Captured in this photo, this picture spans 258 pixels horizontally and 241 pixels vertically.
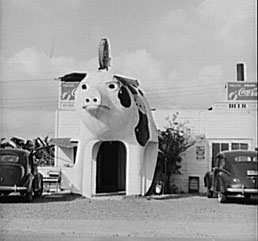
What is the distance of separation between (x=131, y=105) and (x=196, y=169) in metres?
1.36

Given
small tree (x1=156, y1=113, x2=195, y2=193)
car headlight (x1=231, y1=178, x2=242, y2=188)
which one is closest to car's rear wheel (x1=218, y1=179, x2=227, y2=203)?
car headlight (x1=231, y1=178, x2=242, y2=188)

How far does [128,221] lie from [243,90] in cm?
129

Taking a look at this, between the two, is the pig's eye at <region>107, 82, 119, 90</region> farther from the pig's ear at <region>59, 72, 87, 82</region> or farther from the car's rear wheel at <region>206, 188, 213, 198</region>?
the car's rear wheel at <region>206, 188, 213, 198</region>

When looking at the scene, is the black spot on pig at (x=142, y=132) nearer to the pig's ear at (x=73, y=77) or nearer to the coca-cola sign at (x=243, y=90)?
the pig's ear at (x=73, y=77)

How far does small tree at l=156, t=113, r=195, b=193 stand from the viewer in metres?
6.07

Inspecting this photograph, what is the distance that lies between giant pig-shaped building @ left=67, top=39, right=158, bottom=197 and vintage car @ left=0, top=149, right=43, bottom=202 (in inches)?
35.9

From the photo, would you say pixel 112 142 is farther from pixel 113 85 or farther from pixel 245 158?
pixel 245 158

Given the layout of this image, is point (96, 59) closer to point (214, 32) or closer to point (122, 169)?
point (214, 32)

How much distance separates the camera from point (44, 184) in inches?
193

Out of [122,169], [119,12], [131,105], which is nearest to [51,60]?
[119,12]

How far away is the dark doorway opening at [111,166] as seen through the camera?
629 cm

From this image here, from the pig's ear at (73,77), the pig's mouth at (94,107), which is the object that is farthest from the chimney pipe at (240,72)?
the pig's mouth at (94,107)

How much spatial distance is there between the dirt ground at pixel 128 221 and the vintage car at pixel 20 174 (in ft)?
0.30

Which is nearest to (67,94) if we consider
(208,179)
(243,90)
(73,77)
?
(73,77)
